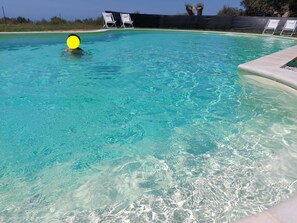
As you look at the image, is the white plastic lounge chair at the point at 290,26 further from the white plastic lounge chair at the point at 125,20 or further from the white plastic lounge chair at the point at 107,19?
the white plastic lounge chair at the point at 107,19

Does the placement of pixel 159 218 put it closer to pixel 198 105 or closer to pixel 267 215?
pixel 267 215

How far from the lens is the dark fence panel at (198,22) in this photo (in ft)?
71.3

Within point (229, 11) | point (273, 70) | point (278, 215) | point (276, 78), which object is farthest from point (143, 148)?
point (229, 11)

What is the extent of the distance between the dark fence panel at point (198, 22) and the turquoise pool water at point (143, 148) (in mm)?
16800

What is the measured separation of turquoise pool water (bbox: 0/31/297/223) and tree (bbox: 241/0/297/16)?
78.9 ft

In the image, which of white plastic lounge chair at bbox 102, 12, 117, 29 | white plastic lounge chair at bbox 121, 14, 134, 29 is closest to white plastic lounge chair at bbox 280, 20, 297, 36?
white plastic lounge chair at bbox 121, 14, 134, 29

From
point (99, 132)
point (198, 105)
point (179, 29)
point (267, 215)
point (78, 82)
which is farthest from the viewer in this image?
point (179, 29)

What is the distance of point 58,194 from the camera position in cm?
277

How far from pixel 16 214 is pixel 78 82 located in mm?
4714

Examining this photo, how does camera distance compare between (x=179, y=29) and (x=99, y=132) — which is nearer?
(x=99, y=132)

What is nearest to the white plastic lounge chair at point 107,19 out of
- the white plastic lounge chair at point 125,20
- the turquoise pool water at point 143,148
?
the white plastic lounge chair at point 125,20

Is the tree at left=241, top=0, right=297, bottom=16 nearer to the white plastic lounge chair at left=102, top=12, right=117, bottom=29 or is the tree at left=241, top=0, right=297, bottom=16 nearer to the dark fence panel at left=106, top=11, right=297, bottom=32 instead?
the dark fence panel at left=106, top=11, right=297, bottom=32

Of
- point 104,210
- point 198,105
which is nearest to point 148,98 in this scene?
point 198,105

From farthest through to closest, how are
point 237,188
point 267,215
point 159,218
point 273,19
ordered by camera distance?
point 273,19, point 237,188, point 159,218, point 267,215
